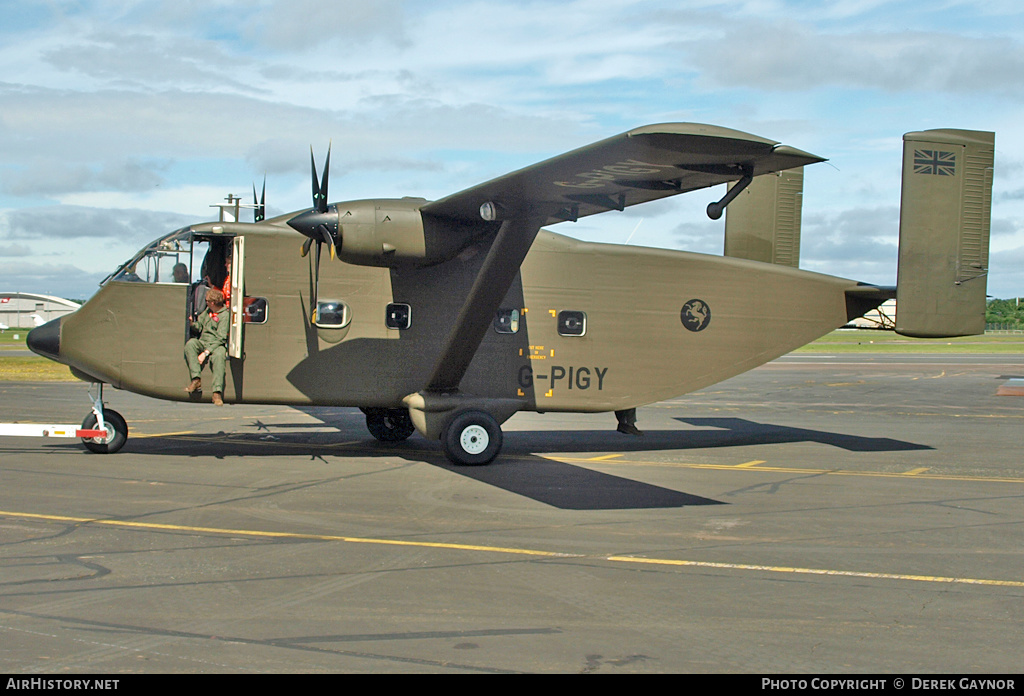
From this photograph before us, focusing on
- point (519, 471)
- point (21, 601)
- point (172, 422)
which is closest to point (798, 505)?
point (519, 471)

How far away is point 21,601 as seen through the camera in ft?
21.6

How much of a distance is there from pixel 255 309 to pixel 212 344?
0.93m

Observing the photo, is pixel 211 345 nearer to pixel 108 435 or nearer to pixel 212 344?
pixel 212 344

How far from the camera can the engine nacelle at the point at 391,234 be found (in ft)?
42.5

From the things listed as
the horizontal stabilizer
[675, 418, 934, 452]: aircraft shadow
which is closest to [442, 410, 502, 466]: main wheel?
[675, 418, 934, 452]: aircraft shadow

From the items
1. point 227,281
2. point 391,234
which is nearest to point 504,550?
point 391,234

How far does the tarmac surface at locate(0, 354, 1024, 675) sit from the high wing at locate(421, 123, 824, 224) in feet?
13.2

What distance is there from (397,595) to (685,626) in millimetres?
2289

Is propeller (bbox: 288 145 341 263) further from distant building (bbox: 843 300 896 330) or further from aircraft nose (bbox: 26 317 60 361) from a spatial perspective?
distant building (bbox: 843 300 896 330)

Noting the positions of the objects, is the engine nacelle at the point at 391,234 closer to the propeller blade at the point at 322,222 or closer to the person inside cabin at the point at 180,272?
the propeller blade at the point at 322,222

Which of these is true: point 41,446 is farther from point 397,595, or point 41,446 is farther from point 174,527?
point 397,595

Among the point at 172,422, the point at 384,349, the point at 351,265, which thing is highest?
the point at 351,265

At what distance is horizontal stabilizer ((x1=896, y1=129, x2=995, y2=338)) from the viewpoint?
559 inches

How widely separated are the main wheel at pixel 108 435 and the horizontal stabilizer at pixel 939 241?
13153 millimetres
